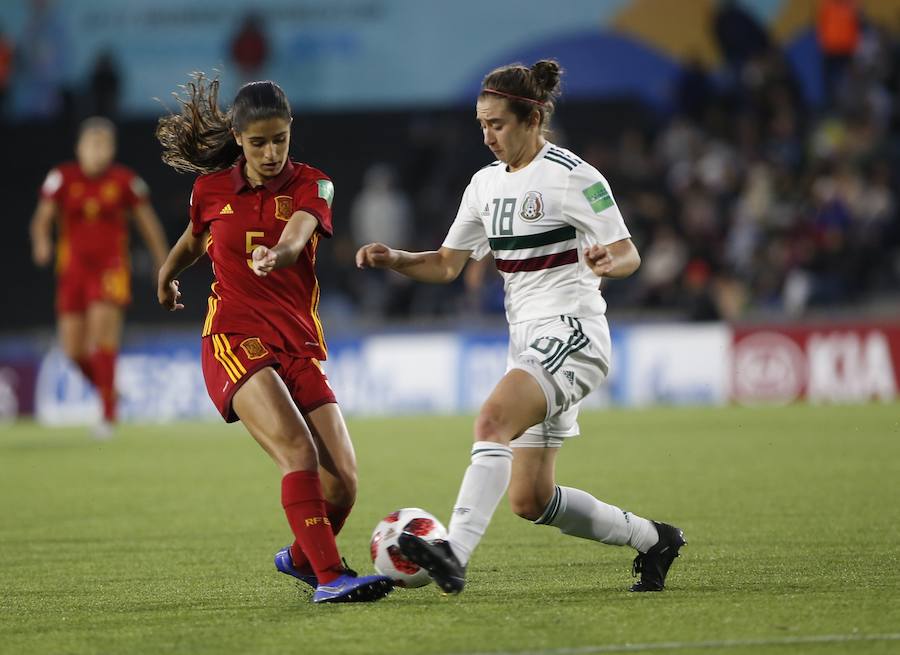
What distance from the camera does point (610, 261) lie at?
518 cm

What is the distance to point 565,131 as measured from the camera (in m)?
20.9

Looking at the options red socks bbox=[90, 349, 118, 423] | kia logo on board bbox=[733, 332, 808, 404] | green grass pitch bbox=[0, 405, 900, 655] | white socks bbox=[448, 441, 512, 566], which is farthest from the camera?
kia logo on board bbox=[733, 332, 808, 404]

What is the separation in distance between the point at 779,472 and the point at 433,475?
2.25 metres

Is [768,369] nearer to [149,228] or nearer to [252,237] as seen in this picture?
[149,228]

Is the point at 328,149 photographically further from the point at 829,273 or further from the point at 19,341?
the point at 829,273

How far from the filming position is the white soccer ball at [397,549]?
553 cm

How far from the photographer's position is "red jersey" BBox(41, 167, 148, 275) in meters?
13.1

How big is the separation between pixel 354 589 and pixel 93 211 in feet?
27.8

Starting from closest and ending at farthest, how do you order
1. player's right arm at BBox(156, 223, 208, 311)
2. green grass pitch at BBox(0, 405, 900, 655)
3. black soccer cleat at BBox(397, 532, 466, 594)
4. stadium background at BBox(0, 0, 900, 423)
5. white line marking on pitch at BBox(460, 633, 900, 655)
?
white line marking on pitch at BBox(460, 633, 900, 655)
green grass pitch at BBox(0, 405, 900, 655)
black soccer cleat at BBox(397, 532, 466, 594)
player's right arm at BBox(156, 223, 208, 311)
stadium background at BBox(0, 0, 900, 423)

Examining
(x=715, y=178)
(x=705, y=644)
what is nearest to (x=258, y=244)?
(x=705, y=644)

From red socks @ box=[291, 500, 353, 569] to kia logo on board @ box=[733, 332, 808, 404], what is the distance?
37.2ft

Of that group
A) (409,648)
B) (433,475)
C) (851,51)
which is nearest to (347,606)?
(409,648)

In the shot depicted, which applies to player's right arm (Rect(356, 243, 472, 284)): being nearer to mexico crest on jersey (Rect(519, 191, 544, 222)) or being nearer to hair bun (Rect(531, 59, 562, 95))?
mexico crest on jersey (Rect(519, 191, 544, 222))

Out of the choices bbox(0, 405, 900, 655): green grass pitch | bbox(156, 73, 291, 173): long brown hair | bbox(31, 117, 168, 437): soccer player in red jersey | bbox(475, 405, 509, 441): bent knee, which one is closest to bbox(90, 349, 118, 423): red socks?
bbox(31, 117, 168, 437): soccer player in red jersey
